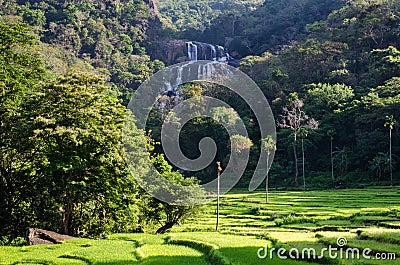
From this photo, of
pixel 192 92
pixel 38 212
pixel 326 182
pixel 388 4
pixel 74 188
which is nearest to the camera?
pixel 74 188

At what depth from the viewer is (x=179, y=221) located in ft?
93.7

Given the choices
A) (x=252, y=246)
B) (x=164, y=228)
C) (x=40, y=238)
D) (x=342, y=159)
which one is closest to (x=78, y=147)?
(x=40, y=238)

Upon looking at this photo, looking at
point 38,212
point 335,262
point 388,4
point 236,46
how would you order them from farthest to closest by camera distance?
1. point 236,46
2. point 388,4
3. point 38,212
4. point 335,262

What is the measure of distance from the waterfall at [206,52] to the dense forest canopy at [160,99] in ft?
9.13

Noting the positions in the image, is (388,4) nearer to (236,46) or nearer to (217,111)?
(217,111)

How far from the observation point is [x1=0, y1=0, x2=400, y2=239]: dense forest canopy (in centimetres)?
2209

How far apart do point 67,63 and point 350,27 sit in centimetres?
4793

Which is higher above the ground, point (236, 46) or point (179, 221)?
point (236, 46)

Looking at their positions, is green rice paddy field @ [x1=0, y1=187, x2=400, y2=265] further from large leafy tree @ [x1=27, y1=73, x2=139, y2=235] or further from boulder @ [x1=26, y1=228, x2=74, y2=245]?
large leafy tree @ [x1=27, y1=73, x2=139, y2=235]

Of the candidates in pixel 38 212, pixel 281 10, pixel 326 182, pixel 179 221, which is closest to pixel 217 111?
pixel 326 182

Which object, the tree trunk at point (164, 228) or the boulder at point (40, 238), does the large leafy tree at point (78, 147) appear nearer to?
the boulder at point (40, 238)

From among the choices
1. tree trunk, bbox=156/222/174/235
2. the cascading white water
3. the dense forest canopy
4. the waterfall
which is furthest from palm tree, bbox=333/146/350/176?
the cascading white water

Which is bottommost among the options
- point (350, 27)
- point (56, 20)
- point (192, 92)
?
Answer: point (192, 92)

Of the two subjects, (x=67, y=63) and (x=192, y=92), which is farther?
(x=67, y=63)
